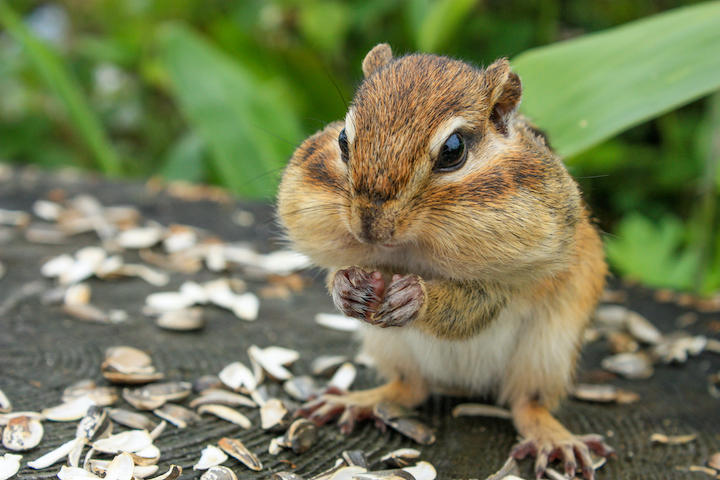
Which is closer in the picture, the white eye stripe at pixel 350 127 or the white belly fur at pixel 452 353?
the white eye stripe at pixel 350 127

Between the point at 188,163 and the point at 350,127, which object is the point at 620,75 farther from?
the point at 188,163

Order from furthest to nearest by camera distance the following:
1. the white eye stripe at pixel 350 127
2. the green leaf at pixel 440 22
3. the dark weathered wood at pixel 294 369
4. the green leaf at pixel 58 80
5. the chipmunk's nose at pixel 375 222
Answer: the green leaf at pixel 58 80, the green leaf at pixel 440 22, the dark weathered wood at pixel 294 369, the white eye stripe at pixel 350 127, the chipmunk's nose at pixel 375 222

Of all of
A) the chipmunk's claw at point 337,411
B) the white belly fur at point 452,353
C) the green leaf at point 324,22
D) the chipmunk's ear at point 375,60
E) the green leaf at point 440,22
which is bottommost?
the chipmunk's claw at point 337,411

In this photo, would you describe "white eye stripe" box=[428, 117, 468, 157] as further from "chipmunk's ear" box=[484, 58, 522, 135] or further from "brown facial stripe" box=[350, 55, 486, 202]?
"chipmunk's ear" box=[484, 58, 522, 135]

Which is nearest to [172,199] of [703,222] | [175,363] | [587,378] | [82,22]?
[175,363]

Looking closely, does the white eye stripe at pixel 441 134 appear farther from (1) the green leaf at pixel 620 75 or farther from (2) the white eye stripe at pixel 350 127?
(1) the green leaf at pixel 620 75

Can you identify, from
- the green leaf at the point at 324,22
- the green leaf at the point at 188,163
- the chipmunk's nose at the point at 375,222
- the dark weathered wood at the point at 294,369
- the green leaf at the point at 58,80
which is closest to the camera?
the chipmunk's nose at the point at 375,222

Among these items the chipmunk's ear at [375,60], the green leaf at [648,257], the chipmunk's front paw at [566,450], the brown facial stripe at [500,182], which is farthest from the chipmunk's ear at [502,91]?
the green leaf at [648,257]

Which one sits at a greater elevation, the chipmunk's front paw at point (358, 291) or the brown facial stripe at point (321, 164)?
the brown facial stripe at point (321, 164)
